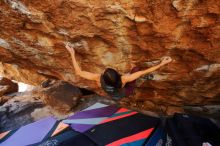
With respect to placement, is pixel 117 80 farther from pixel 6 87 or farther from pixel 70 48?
pixel 6 87

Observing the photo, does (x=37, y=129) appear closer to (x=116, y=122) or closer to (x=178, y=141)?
(x=116, y=122)

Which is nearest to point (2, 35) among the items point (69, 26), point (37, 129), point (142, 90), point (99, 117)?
point (69, 26)

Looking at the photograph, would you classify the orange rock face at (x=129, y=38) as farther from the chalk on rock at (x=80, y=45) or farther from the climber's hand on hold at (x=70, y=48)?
the climber's hand on hold at (x=70, y=48)

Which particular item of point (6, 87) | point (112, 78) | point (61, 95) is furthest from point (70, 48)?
point (6, 87)

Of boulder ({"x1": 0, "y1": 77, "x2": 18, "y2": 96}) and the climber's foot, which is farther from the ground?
the climber's foot

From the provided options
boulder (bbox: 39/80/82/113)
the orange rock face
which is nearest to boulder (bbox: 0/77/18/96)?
boulder (bbox: 39/80/82/113)

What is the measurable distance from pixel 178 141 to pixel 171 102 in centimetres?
441

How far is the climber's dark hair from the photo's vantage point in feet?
16.3

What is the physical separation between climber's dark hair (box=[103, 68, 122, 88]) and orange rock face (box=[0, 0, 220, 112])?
104 centimetres

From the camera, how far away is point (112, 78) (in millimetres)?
5023

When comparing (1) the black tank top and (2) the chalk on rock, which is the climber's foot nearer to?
(1) the black tank top

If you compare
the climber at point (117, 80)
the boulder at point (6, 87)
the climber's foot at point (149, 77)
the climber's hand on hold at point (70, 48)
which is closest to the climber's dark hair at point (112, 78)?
the climber at point (117, 80)

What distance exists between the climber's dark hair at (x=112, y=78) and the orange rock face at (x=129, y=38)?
104 cm

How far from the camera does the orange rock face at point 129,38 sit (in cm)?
499
